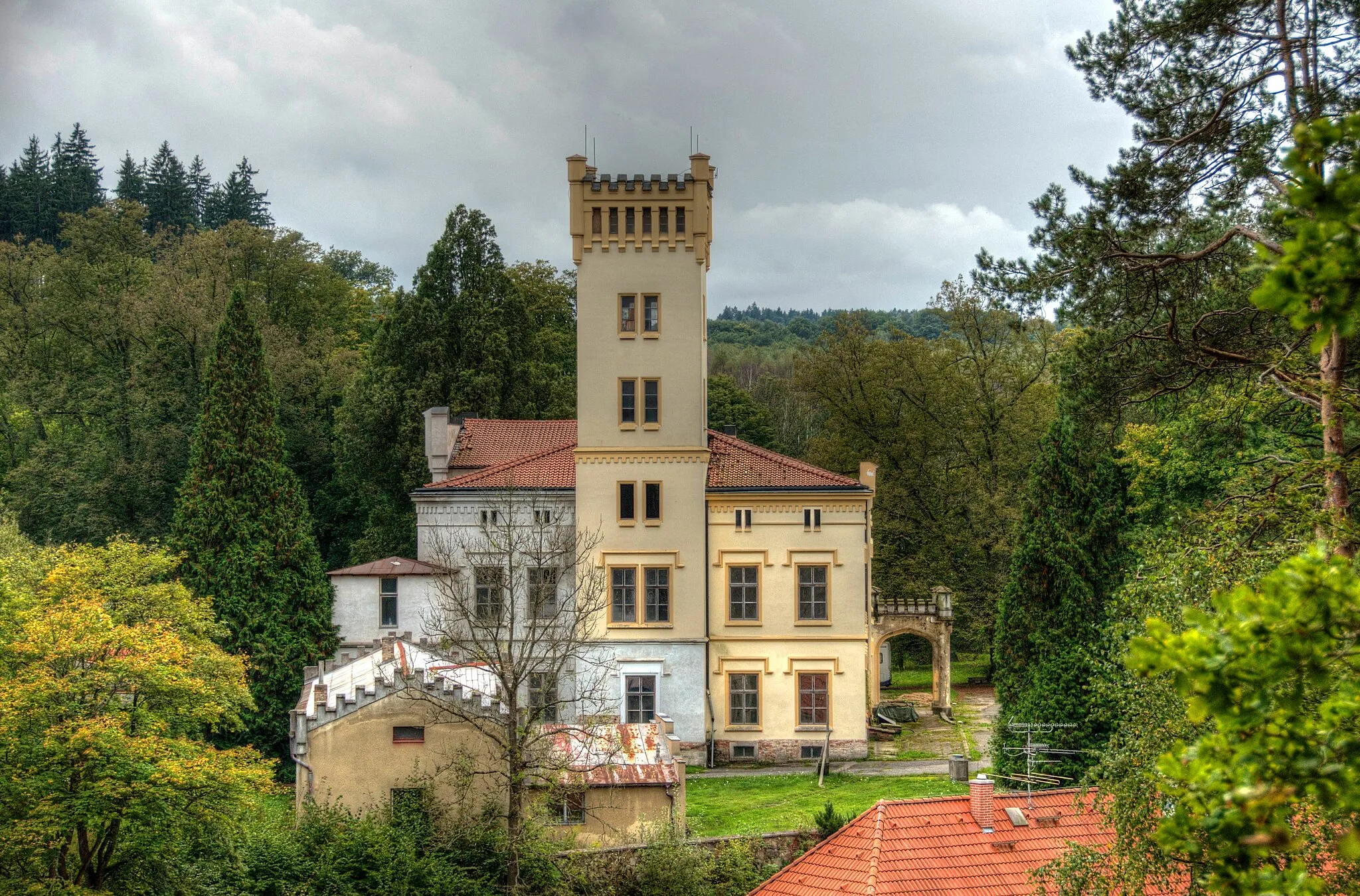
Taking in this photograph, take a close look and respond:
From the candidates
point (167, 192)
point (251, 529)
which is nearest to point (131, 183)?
point (167, 192)

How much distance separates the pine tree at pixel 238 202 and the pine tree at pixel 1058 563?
224ft

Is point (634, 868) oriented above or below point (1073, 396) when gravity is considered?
below

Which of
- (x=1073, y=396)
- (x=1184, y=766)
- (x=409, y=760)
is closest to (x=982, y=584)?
(x=409, y=760)

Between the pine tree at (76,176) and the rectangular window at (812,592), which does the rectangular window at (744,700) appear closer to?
the rectangular window at (812,592)

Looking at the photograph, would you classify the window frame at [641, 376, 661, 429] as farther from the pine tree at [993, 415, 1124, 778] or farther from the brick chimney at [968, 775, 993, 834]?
the brick chimney at [968, 775, 993, 834]

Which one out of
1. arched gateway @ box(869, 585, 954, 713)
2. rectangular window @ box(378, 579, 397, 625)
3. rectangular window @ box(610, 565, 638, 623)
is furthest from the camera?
arched gateway @ box(869, 585, 954, 713)

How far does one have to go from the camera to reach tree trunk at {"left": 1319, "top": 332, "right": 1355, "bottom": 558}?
1323 centimetres

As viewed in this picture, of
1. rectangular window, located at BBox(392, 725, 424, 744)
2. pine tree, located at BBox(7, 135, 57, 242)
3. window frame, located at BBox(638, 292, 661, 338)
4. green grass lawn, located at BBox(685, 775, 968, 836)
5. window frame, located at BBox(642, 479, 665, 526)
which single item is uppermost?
pine tree, located at BBox(7, 135, 57, 242)

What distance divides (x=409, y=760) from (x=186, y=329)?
27617mm

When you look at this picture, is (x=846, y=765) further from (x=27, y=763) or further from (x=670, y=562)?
(x=27, y=763)

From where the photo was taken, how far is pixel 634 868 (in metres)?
26.3

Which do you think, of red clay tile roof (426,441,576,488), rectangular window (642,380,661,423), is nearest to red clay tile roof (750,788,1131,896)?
rectangular window (642,380,661,423)

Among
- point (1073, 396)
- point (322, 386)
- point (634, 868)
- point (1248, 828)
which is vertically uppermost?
point (322, 386)

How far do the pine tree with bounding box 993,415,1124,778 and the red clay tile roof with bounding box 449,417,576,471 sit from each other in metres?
14.1
